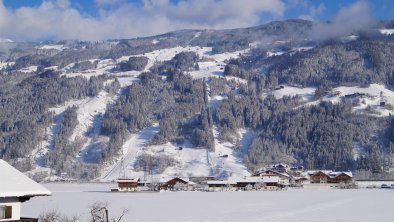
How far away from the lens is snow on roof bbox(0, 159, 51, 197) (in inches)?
686

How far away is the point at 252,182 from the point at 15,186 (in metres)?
129

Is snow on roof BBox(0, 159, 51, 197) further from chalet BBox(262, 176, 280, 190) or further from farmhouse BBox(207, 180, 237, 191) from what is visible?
chalet BBox(262, 176, 280, 190)

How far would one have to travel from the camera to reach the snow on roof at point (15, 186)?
57.2ft

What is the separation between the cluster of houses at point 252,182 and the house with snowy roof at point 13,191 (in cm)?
11233

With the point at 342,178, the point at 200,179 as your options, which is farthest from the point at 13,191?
the point at 200,179

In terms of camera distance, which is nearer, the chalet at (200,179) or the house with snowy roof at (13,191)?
the house with snowy roof at (13,191)

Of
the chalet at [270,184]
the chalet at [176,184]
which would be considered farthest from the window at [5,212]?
the chalet at [176,184]

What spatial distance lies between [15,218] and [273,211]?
45936mm

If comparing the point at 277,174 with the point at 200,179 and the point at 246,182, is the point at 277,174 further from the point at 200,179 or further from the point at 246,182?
the point at 200,179

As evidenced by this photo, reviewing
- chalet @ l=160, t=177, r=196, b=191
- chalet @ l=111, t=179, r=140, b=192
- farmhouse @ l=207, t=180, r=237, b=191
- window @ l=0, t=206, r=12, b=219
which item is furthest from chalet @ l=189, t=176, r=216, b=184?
window @ l=0, t=206, r=12, b=219

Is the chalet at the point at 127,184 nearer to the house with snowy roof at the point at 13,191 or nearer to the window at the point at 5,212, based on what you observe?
the house with snowy roof at the point at 13,191

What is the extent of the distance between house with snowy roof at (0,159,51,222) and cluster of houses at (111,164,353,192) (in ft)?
369

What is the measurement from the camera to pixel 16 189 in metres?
17.6

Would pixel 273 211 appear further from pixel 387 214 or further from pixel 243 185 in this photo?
pixel 243 185
